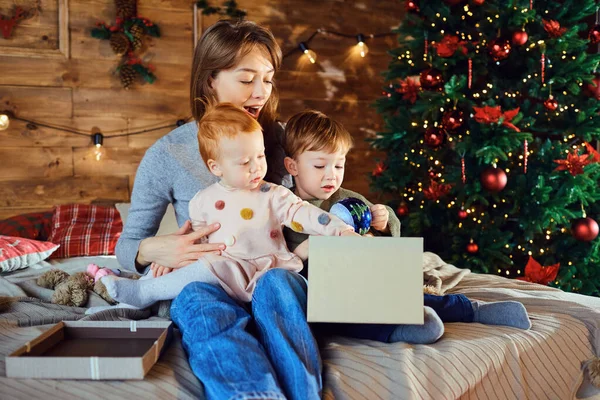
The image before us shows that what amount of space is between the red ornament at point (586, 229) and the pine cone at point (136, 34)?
256 cm

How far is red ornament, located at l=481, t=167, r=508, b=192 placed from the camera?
10.1 ft

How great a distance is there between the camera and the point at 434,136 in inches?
131

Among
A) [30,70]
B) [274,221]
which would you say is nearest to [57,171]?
[30,70]

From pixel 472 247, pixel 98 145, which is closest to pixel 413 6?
pixel 472 247

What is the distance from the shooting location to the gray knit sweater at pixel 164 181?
178cm

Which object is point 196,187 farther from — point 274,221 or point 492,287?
point 492,287

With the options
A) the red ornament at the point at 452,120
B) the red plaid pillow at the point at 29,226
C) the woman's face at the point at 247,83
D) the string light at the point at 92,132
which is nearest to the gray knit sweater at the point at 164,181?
the woman's face at the point at 247,83

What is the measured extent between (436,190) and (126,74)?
73.9 inches

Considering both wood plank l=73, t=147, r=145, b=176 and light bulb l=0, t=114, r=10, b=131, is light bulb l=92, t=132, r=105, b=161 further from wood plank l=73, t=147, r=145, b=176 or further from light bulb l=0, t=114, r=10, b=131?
light bulb l=0, t=114, r=10, b=131

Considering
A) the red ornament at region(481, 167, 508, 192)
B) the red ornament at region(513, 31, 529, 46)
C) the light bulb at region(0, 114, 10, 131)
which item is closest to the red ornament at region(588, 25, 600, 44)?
the red ornament at region(513, 31, 529, 46)

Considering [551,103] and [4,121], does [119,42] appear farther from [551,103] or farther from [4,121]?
[551,103]

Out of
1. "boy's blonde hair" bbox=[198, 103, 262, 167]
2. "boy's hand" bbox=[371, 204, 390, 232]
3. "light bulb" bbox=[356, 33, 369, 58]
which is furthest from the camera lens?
"light bulb" bbox=[356, 33, 369, 58]

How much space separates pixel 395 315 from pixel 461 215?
2.05 m

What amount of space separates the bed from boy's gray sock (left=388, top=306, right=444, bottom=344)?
0.02 meters
